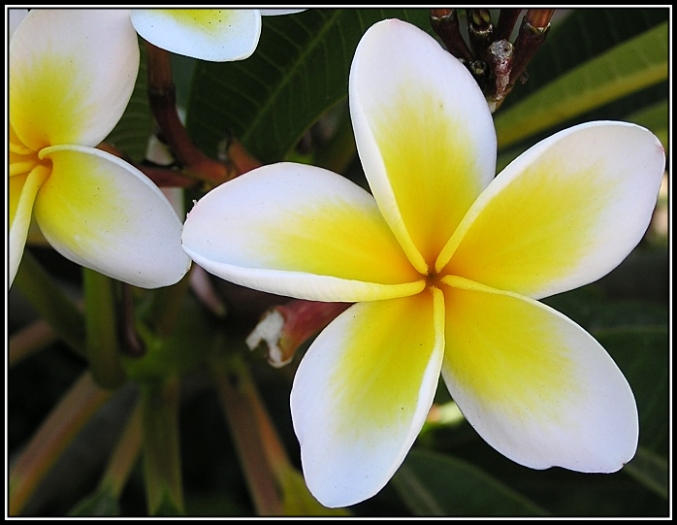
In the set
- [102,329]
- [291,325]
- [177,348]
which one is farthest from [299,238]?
[177,348]

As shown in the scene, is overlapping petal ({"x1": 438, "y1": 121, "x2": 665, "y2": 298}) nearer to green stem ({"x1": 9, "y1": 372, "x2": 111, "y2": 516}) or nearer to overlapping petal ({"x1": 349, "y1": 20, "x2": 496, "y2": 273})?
overlapping petal ({"x1": 349, "y1": 20, "x2": 496, "y2": 273})

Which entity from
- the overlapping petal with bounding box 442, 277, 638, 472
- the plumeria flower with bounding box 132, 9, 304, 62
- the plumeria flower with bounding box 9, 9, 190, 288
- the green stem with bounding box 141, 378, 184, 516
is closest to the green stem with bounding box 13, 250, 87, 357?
the green stem with bounding box 141, 378, 184, 516

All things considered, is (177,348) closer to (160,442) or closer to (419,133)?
(160,442)

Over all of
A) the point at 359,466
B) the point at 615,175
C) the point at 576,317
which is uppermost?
the point at 615,175

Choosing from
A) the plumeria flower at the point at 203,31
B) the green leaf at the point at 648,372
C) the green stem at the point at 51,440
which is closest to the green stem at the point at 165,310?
the green stem at the point at 51,440

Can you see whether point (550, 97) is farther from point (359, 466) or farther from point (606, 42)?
point (359, 466)

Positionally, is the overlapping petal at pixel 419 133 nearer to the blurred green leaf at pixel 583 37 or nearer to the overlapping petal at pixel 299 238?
the overlapping petal at pixel 299 238

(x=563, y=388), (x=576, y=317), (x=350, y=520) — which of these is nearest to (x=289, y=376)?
(x=350, y=520)
